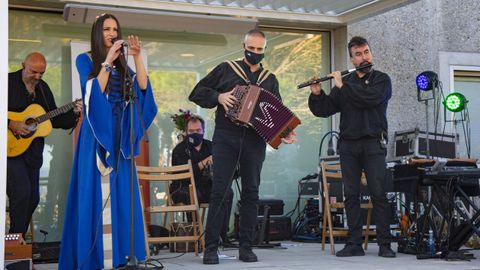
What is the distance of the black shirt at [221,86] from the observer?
20.5 ft

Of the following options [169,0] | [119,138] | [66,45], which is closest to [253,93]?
[119,138]

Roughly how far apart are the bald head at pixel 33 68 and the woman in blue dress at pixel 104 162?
5.97ft

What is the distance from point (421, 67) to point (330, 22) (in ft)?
4.86

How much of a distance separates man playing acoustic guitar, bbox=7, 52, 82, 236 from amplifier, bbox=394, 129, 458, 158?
14.2ft

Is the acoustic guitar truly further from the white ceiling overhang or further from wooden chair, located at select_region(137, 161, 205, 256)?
the white ceiling overhang

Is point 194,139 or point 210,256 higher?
point 194,139

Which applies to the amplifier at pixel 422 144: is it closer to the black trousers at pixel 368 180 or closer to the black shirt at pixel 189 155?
the black trousers at pixel 368 180

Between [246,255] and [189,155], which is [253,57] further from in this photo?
[189,155]

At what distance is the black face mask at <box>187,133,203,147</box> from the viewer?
877 centimetres

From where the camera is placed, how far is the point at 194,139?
8773 mm

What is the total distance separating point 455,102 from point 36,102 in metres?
5.25

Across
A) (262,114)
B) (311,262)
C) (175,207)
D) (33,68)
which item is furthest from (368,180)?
(33,68)

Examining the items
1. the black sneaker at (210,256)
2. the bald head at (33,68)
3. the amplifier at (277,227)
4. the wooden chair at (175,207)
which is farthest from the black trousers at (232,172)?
the amplifier at (277,227)

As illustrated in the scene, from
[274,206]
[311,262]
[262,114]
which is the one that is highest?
[262,114]
